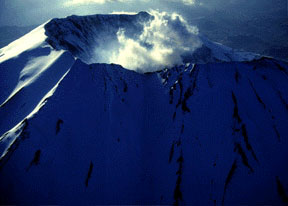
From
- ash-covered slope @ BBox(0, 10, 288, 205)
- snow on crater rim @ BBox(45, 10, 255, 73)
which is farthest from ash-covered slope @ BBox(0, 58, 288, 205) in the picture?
snow on crater rim @ BBox(45, 10, 255, 73)

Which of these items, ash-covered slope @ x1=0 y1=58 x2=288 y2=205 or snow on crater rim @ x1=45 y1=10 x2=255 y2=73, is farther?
snow on crater rim @ x1=45 y1=10 x2=255 y2=73

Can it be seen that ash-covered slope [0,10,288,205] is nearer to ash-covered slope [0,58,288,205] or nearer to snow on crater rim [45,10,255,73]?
ash-covered slope [0,58,288,205]

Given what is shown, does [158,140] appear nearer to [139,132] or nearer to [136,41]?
[139,132]

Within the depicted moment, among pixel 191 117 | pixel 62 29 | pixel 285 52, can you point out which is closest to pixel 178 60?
pixel 191 117

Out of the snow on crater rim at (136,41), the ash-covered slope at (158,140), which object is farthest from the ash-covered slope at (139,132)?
the snow on crater rim at (136,41)

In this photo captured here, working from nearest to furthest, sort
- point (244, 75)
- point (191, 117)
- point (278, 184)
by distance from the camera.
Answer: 1. point (278, 184)
2. point (191, 117)
3. point (244, 75)

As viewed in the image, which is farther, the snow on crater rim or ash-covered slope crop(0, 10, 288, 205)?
the snow on crater rim

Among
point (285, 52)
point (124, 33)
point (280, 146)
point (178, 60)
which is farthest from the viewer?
point (285, 52)

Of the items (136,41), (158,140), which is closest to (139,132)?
(158,140)

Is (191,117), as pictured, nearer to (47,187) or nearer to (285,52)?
(47,187)
